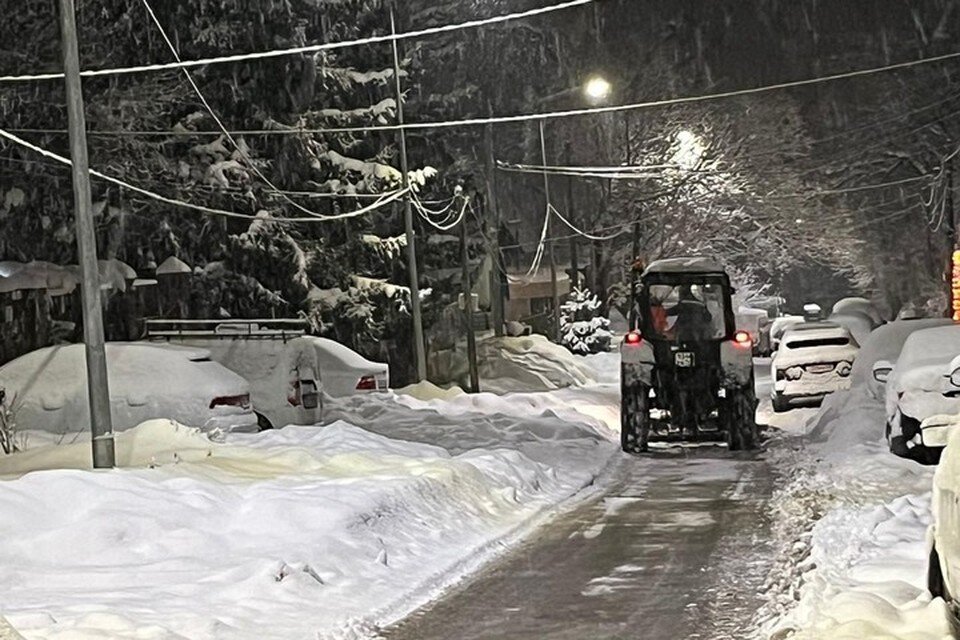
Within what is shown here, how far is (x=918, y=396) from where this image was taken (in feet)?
50.6

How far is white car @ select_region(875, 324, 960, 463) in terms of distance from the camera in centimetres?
1527

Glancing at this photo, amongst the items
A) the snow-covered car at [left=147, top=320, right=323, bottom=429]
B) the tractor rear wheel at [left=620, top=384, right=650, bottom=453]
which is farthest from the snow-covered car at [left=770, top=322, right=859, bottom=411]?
the snow-covered car at [left=147, top=320, right=323, bottom=429]

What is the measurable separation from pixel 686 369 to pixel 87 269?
880 cm

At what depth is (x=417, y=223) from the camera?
140ft

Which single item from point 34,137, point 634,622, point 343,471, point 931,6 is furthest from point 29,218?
point 931,6

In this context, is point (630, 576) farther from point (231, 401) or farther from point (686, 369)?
point (686, 369)

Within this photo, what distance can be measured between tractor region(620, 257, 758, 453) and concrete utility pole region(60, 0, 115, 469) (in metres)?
7.75

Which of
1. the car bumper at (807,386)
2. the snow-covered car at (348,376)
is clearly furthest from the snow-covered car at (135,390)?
the car bumper at (807,386)

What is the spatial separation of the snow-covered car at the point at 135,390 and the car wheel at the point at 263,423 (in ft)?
6.01

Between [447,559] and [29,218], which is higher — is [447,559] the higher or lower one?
the lower one

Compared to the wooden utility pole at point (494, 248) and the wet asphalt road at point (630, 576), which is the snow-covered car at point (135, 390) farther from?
the wooden utility pole at point (494, 248)

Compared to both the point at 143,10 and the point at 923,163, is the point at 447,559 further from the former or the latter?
the point at 923,163

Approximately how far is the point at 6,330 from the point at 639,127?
97.5ft

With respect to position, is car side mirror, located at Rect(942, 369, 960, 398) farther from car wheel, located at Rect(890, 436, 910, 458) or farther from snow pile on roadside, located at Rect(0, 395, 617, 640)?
snow pile on roadside, located at Rect(0, 395, 617, 640)
